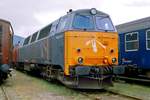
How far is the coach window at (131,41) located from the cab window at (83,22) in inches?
129

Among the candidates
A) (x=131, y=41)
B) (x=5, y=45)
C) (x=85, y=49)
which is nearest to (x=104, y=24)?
(x=85, y=49)

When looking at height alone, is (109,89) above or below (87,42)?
below

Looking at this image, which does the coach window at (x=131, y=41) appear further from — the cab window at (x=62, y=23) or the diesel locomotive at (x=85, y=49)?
the cab window at (x=62, y=23)

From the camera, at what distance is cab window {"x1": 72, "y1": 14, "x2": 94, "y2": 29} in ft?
45.6

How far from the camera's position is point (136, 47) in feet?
55.0

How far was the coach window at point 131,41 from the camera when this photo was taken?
16.8 metres

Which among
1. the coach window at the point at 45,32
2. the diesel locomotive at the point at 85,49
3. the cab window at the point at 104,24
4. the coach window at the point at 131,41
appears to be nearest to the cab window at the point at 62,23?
the diesel locomotive at the point at 85,49

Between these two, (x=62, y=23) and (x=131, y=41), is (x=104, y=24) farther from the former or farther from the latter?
(x=131, y=41)

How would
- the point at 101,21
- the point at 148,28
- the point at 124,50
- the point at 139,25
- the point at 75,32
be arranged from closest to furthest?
the point at 75,32 → the point at 101,21 → the point at 148,28 → the point at 139,25 → the point at 124,50

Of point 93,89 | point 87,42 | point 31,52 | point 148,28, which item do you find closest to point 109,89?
point 93,89

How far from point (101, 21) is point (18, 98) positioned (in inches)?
179

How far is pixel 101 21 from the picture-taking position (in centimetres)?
1449

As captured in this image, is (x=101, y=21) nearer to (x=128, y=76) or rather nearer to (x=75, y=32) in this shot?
(x=75, y=32)

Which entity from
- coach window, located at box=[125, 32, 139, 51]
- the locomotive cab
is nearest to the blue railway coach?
coach window, located at box=[125, 32, 139, 51]
